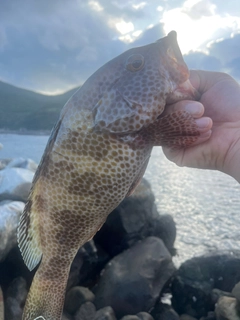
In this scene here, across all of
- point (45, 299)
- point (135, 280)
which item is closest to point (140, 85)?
point (45, 299)

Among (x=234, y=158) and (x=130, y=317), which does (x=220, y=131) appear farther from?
(x=130, y=317)

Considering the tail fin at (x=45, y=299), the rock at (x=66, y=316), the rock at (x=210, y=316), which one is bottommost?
the rock at (x=66, y=316)

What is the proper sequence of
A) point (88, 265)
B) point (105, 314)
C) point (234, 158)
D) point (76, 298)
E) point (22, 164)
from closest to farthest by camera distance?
1. point (234, 158)
2. point (105, 314)
3. point (76, 298)
4. point (88, 265)
5. point (22, 164)

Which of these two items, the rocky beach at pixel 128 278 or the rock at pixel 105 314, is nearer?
the rock at pixel 105 314

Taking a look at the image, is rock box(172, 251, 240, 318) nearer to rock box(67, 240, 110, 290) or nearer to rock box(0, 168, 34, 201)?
rock box(67, 240, 110, 290)

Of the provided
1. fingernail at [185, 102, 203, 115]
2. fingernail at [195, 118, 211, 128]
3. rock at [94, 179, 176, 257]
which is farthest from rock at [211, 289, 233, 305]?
fingernail at [185, 102, 203, 115]

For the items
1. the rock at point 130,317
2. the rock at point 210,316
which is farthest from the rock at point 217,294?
the rock at point 130,317

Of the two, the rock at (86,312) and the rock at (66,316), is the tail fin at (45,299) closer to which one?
the rock at (66,316)
